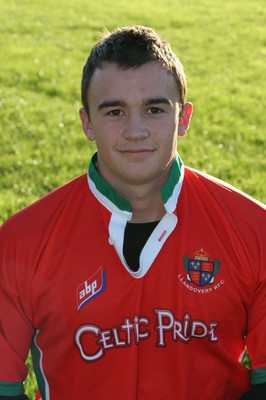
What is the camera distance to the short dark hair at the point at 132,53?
3.54 metres

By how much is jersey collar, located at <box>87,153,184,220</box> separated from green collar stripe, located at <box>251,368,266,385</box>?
74 centimetres

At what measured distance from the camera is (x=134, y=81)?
138 inches

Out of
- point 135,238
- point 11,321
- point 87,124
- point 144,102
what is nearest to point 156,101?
point 144,102

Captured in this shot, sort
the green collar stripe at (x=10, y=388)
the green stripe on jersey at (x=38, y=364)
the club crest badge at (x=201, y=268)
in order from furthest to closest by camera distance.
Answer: the green stripe on jersey at (x=38, y=364) → the club crest badge at (x=201, y=268) → the green collar stripe at (x=10, y=388)

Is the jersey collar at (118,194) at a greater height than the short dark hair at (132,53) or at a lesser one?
lesser

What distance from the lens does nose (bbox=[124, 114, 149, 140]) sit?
3463 millimetres

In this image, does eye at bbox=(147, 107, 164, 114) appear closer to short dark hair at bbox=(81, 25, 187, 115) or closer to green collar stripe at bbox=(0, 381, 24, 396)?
short dark hair at bbox=(81, 25, 187, 115)

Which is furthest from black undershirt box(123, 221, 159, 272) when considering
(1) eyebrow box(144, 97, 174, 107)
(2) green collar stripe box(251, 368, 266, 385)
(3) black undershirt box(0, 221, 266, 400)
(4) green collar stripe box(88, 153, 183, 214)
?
(2) green collar stripe box(251, 368, 266, 385)

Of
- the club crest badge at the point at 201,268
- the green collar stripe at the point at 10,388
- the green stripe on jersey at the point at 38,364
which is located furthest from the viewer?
the green stripe on jersey at the point at 38,364

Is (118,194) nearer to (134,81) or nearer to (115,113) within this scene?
(115,113)

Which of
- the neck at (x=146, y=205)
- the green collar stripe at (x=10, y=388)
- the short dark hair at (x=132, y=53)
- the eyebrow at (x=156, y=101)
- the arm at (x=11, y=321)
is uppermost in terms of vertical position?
the short dark hair at (x=132, y=53)

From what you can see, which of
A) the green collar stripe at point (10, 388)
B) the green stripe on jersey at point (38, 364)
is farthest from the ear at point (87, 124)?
the green collar stripe at point (10, 388)

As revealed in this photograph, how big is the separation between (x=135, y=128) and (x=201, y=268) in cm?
62

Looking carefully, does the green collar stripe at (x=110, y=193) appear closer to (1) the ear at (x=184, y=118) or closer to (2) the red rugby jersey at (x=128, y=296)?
(2) the red rugby jersey at (x=128, y=296)
